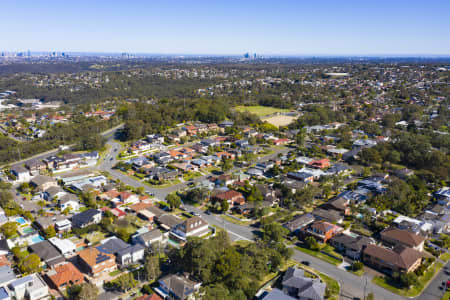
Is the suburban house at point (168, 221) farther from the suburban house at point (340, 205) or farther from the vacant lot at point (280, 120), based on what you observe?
the vacant lot at point (280, 120)

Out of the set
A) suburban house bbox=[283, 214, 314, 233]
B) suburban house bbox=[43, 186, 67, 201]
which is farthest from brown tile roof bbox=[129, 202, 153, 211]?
suburban house bbox=[283, 214, 314, 233]

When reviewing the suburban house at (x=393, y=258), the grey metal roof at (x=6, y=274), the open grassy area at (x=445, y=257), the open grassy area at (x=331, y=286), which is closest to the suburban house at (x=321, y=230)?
the suburban house at (x=393, y=258)

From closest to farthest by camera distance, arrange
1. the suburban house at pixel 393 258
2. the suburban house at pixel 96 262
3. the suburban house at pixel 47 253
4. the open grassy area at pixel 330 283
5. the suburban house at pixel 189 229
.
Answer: the open grassy area at pixel 330 283, the suburban house at pixel 96 262, the suburban house at pixel 393 258, the suburban house at pixel 47 253, the suburban house at pixel 189 229

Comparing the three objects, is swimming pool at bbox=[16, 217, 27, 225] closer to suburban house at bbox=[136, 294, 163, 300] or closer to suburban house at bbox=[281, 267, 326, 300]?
suburban house at bbox=[136, 294, 163, 300]

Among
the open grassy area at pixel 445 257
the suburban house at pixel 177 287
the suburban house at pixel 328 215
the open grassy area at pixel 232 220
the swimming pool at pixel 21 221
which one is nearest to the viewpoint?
Result: the suburban house at pixel 177 287

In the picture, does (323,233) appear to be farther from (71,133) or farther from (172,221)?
(71,133)

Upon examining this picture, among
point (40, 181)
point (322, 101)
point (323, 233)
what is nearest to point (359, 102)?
point (322, 101)
